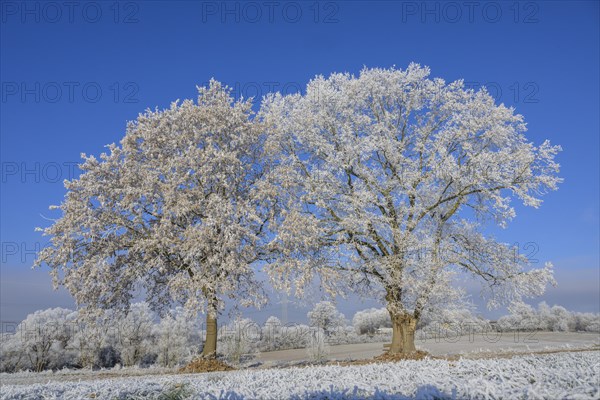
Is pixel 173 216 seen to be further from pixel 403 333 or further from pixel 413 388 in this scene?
pixel 413 388

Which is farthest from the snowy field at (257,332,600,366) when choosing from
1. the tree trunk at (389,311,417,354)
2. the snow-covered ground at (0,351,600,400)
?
the snow-covered ground at (0,351,600,400)

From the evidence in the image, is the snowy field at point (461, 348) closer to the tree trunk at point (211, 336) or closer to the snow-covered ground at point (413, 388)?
the tree trunk at point (211, 336)

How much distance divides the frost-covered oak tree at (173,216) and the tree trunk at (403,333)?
6.26 m

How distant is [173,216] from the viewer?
1836 cm

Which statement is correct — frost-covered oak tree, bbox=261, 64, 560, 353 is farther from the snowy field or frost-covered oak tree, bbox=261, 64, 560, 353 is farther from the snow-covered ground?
the snow-covered ground

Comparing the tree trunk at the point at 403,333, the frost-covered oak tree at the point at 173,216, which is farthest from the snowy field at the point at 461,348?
the frost-covered oak tree at the point at 173,216

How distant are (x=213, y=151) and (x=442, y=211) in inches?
417

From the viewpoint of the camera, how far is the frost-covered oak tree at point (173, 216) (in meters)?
17.5

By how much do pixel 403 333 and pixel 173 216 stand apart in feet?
36.4

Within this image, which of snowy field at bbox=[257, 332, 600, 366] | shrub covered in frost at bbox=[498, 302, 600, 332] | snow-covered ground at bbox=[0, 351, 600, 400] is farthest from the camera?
shrub covered in frost at bbox=[498, 302, 600, 332]

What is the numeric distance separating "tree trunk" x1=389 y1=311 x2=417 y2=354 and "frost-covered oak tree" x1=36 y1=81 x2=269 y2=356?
626cm

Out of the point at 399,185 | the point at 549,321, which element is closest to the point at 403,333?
the point at 399,185

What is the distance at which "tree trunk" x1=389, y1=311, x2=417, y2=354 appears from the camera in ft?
64.3

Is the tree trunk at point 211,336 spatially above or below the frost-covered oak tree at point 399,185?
below
